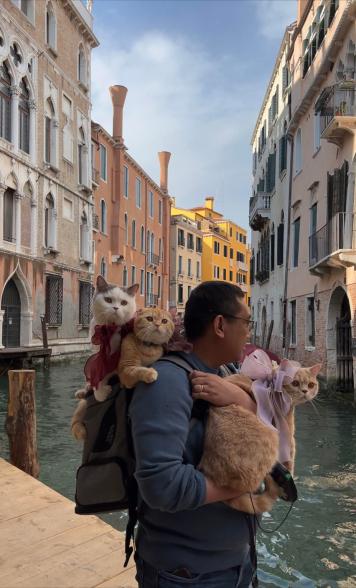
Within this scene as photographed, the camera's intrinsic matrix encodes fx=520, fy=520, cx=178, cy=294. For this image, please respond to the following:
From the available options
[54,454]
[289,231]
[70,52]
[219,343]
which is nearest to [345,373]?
[289,231]

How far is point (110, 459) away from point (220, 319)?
0.51m

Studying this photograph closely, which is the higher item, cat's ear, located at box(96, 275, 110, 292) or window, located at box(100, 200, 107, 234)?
window, located at box(100, 200, 107, 234)

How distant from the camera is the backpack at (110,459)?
4.87 feet

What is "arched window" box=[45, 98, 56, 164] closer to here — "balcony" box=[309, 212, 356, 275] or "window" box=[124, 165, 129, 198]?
"window" box=[124, 165, 129, 198]

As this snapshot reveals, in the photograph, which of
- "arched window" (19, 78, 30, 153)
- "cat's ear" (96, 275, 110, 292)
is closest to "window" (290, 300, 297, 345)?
"arched window" (19, 78, 30, 153)

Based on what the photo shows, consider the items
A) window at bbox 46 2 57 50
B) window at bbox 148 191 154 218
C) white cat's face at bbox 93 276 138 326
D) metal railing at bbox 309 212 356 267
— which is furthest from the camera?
window at bbox 148 191 154 218

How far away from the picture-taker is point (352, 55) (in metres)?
11.8

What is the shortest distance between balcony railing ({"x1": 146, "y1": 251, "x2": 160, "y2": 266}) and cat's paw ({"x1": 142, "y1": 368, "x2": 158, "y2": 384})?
116 ft

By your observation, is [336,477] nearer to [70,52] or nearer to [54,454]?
[54,454]

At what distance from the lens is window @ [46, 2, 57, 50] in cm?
2034

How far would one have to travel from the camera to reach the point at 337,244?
38.4 ft

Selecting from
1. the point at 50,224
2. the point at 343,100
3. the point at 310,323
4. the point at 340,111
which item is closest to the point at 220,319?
the point at 340,111

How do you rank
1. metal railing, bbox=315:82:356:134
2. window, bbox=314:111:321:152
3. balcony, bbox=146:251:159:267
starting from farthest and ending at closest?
1. balcony, bbox=146:251:159:267
2. window, bbox=314:111:321:152
3. metal railing, bbox=315:82:356:134

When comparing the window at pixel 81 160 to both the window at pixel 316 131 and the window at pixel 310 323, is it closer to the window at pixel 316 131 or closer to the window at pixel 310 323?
the window at pixel 316 131
